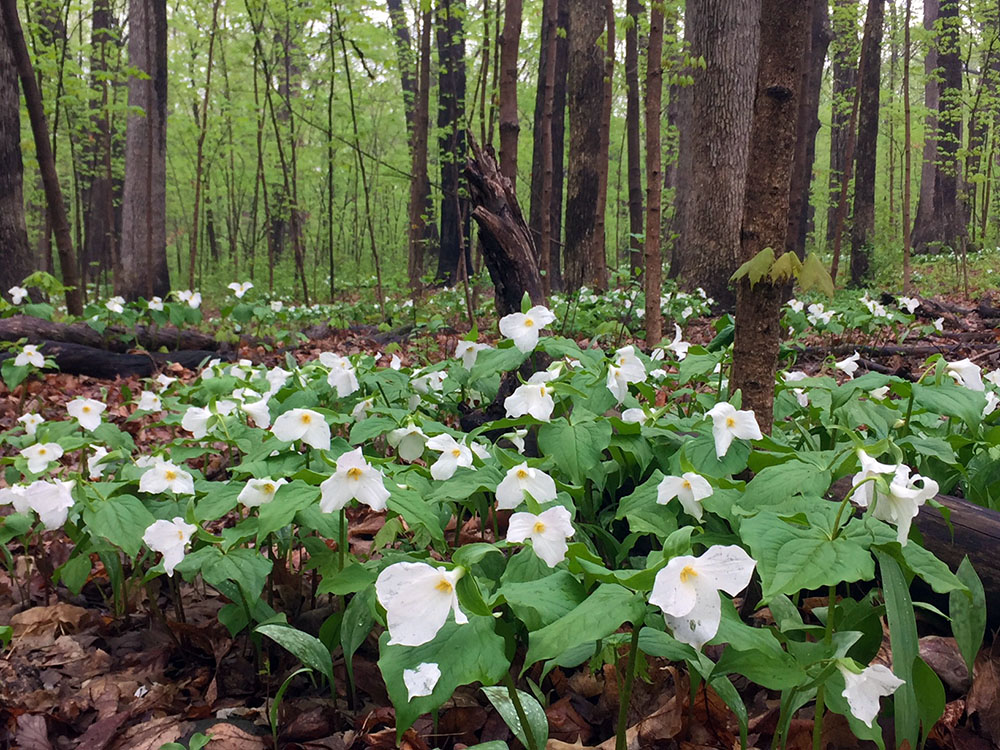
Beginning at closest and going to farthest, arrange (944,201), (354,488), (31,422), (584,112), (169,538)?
(354,488) < (169,538) < (31,422) < (584,112) < (944,201)

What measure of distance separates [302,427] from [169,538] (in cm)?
39

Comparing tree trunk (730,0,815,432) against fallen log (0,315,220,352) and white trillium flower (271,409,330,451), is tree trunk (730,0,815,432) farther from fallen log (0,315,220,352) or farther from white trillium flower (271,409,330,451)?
fallen log (0,315,220,352)

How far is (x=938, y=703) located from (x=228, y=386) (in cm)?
240

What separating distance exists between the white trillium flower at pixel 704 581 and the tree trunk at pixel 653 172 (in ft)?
10.1

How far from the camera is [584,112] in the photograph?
25.5 feet

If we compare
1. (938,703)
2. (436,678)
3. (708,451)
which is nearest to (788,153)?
(708,451)

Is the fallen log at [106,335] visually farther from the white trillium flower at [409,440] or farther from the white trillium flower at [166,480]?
the white trillium flower at [409,440]

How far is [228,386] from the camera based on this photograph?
261 centimetres

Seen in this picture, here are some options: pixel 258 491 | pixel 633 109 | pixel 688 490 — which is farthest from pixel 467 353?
pixel 633 109

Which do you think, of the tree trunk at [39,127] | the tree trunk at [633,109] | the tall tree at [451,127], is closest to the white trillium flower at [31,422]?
the tree trunk at [39,127]

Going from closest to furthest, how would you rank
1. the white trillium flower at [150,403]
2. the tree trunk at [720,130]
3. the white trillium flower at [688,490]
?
the white trillium flower at [688,490], the white trillium flower at [150,403], the tree trunk at [720,130]

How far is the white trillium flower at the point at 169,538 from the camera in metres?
1.50

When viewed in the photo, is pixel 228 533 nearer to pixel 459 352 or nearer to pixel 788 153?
pixel 459 352

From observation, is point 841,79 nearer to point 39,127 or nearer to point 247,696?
point 39,127
